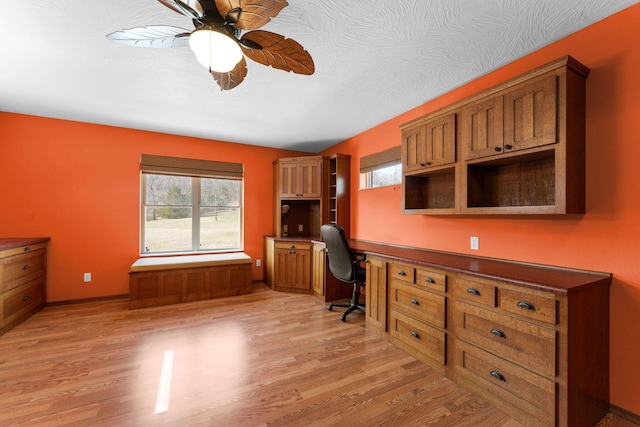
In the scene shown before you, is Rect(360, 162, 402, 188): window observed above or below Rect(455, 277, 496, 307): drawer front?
above

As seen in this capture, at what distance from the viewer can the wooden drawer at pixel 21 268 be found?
2686 millimetres

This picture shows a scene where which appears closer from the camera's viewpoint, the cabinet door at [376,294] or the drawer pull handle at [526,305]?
the drawer pull handle at [526,305]

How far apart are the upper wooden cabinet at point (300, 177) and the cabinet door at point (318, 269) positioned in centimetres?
95

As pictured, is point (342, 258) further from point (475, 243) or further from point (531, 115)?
point (531, 115)

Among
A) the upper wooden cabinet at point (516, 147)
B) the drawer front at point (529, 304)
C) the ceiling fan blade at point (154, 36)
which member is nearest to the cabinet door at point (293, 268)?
the upper wooden cabinet at point (516, 147)

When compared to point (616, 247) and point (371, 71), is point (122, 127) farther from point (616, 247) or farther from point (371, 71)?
Result: point (616, 247)

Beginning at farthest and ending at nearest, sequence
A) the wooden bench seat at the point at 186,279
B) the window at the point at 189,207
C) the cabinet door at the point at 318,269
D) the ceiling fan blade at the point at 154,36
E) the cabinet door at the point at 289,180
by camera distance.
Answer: the cabinet door at the point at 289,180, the window at the point at 189,207, the cabinet door at the point at 318,269, the wooden bench seat at the point at 186,279, the ceiling fan blade at the point at 154,36

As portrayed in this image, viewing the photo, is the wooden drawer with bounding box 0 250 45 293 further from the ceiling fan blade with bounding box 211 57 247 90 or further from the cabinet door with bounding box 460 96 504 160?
the cabinet door with bounding box 460 96 504 160

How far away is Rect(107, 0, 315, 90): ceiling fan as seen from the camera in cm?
132

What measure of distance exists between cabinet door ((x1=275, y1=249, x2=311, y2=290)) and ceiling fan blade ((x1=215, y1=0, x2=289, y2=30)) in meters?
3.16

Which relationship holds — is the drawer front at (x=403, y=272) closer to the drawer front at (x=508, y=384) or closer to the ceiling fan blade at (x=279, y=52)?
the drawer front at (x=508, y=384)

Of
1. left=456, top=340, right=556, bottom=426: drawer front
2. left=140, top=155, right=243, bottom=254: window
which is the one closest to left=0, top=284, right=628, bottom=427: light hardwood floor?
left=456, top=340, right=556, bottom=426: drawer front

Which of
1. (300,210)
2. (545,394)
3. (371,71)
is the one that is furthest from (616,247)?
(300,210)

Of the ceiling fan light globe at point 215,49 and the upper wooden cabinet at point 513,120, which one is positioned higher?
the ceiling fan light globe at point 215,49
